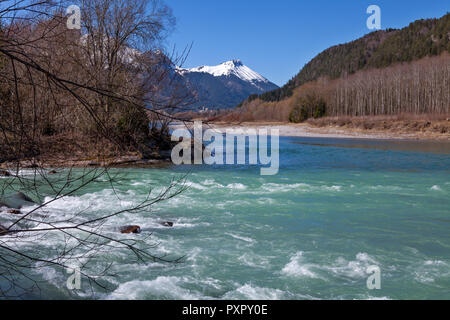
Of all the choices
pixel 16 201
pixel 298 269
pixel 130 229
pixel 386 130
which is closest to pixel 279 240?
pixel 298 269

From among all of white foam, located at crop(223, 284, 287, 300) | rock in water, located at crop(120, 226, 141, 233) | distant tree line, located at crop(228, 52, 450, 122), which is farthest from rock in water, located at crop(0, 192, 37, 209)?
distant tree line, located at crop(228, 52, 450, 122)

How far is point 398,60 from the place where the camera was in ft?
317

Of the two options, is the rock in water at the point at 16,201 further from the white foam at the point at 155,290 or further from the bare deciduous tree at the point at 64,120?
the white foam at the point at 155,290

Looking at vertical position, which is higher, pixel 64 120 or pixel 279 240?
pixel 64 120

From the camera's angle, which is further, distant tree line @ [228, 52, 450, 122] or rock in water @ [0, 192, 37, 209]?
distant tree line @ [228, 52, 450, 122]

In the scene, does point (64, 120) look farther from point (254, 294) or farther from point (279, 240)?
point (279, 240)

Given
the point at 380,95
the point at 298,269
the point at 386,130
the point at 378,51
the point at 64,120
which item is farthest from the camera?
the point at 378,51

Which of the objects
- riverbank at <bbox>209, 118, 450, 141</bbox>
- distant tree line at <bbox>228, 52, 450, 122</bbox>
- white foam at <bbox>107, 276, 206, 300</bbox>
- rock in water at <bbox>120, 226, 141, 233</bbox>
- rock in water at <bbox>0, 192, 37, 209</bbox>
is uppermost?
distant tree line at <bbox>228, 52, 450, 122</bbox>

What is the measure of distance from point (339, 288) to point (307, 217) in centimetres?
342

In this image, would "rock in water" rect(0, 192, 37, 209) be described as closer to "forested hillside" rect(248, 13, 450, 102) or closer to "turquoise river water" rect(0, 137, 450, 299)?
"turquoise river water" rect(0, 137, 450, 299)

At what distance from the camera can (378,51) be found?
116 meters

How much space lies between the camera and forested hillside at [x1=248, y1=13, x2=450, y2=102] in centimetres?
9181

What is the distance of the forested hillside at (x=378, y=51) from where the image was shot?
91812 mm

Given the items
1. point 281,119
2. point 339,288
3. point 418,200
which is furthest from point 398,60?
point 339,288
